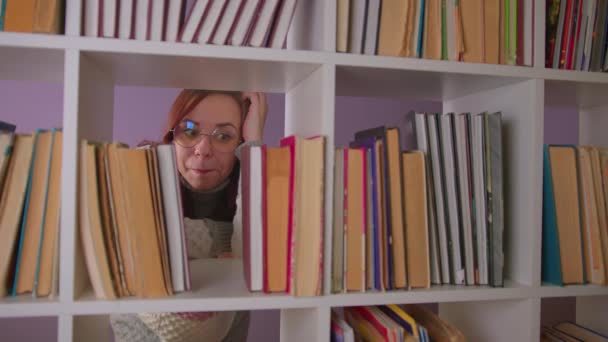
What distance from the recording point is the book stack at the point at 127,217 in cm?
84

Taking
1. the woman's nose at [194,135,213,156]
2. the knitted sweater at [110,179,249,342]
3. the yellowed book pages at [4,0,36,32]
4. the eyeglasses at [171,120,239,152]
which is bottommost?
the knitted sweater at [110,179,249,342]

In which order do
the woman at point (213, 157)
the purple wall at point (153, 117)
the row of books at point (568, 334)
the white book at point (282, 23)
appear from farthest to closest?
the woman at point (213, 157) < the purple wall at point (153, 117) < the row of books at point (568, 334) < the white book at point (282, 23)

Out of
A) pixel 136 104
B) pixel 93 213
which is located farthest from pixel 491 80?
pixel 136 104

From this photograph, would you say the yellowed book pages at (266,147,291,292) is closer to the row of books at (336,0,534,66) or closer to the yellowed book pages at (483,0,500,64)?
the row of books at (336,0,534,66)

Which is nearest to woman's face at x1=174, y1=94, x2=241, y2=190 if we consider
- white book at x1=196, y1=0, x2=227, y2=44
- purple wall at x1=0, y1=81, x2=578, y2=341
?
purple wall at x1=0, y1=81, x2=578, y2=341

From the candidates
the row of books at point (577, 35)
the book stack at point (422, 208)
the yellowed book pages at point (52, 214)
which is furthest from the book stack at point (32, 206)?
the row of books at point (577, 35)

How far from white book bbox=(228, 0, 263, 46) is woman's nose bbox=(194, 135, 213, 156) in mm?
1283

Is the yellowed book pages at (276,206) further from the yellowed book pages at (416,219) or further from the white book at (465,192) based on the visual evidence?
the white book at (465,192)

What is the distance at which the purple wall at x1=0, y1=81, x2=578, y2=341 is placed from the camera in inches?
77.4

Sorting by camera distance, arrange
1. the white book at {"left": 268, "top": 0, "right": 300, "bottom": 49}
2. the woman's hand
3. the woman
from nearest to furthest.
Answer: the white book at {"left": 268, "top": 0, "right": 300, "bottom": 49} < the woman < the woman's hand

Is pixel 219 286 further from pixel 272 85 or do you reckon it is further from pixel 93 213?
pixel 272 85

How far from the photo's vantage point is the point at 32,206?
84 centimetres

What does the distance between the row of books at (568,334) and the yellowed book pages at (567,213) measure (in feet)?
0.95

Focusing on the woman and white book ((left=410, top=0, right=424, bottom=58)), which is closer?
white book ((left=410, top=0, right=424, bottom=58))
